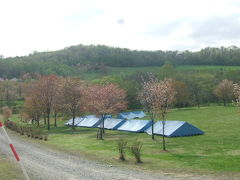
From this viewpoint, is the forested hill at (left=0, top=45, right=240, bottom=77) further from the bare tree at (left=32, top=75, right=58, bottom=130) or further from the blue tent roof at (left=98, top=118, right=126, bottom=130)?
the blue tent roof at (left=98, top=118, right=126, bottom=130)

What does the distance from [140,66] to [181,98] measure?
95.0m

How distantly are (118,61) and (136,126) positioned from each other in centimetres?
14610

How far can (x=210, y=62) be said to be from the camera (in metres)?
164

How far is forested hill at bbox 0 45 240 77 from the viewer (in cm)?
16338

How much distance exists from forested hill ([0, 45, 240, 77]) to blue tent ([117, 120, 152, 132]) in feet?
393

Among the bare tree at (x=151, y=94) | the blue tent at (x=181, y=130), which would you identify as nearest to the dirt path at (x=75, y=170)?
the bare tree at (x=151, y=94)

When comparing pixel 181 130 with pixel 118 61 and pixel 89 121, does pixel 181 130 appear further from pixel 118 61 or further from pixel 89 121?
pixel 118 61

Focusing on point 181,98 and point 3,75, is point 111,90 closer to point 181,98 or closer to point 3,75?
point 181,98

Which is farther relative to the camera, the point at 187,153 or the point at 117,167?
the point at 187,153

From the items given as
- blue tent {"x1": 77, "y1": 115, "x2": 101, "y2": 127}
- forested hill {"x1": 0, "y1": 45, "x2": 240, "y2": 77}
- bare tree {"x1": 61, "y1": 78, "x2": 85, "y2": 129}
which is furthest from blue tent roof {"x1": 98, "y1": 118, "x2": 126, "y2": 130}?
forested hill {"x1": 0, "y1": 45, "x2": 240, "y2": 77}

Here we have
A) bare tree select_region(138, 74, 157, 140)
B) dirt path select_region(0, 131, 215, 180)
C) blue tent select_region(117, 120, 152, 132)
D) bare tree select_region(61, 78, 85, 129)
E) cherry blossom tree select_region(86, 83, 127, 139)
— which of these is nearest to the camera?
dirt path select_region(0, 131, 215, 180)

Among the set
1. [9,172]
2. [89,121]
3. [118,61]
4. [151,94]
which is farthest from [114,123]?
[118,61]

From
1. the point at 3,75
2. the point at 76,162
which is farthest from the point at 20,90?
the point at 76,162

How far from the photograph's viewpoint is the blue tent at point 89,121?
164 ft
